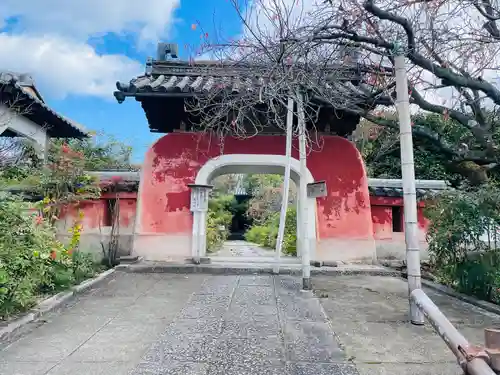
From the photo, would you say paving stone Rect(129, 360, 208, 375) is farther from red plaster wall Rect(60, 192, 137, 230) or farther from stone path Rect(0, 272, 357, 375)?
red plaster wall Rect(60, 192, 137, 230)

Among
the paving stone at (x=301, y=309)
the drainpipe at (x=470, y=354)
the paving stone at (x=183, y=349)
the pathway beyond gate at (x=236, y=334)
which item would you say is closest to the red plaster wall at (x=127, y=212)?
the pathway beyond gate at (x=236, y=334)

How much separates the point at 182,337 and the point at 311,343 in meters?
1.17

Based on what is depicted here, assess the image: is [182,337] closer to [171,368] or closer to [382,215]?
[171,368]

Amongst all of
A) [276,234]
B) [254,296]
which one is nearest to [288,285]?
[254,296]

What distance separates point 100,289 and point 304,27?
14.8ft

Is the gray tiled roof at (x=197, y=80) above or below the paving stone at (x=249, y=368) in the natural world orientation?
above

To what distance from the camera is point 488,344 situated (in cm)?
203

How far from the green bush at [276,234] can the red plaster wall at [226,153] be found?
2.44 m

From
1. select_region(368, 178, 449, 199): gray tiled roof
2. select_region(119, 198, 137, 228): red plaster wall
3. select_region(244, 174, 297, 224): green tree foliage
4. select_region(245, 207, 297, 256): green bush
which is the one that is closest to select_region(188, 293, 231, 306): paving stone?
select_region(119, 198, 137, 228): red plaster wall

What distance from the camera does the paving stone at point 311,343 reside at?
2968mm

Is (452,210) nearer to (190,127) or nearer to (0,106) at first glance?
(190,127)

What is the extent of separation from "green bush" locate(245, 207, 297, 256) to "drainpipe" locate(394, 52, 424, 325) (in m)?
5.88

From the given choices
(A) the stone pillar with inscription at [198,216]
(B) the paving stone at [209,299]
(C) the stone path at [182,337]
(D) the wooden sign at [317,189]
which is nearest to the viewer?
(C) the stone path at [182,337]

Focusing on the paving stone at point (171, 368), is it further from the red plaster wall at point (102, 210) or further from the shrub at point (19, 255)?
the red plaster wall at point (102, 210)
